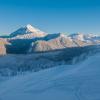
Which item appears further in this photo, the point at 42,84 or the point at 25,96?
the point at 42,84

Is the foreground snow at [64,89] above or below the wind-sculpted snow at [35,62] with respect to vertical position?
above

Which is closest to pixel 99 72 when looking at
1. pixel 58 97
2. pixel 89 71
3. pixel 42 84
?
pixel 89 71

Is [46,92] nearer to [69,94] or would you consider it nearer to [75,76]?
[69,94]

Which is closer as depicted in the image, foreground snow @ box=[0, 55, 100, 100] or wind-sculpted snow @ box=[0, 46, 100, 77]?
foreground snow @ box=[0, 55, 100, 100]

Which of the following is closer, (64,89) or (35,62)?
(64,89)

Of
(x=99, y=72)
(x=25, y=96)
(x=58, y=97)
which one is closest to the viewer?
(x=58, y=97)

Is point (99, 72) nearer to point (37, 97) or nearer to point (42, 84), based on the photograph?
point (42, 84)

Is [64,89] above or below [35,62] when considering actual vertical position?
above

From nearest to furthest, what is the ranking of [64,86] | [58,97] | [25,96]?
[58,97] → [25,96] → [64,86]

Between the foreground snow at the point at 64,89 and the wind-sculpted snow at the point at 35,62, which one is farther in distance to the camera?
the wind-sculpted snow at the point at 35,62

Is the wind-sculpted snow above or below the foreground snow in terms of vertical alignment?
below
